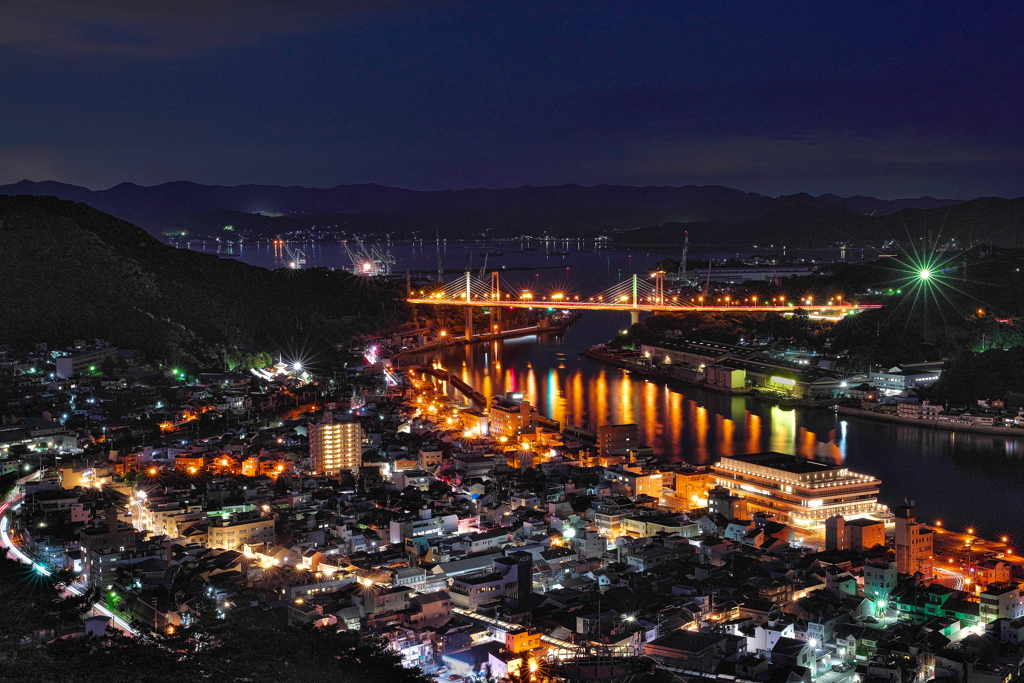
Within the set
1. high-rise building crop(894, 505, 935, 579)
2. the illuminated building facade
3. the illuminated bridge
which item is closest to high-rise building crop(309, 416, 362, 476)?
the illuminated building facade

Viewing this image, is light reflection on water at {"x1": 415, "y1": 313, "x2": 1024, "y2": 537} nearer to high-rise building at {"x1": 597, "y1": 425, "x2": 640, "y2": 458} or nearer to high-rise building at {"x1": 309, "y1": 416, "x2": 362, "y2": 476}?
high-rise building at {"x1": 597, "y1": 425, "x2": 640, "y2": 458}

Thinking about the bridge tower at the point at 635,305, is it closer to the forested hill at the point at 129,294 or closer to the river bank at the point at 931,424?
the forested hill at the point at 129,294

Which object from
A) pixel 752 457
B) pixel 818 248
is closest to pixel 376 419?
pixel 752 457

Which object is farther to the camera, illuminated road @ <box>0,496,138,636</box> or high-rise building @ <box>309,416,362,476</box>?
high-rise building @ <box>309,416,362,476</box>

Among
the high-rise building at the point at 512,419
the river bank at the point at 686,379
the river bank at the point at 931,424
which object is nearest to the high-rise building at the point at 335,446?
the high-rise building at the point at 512,419

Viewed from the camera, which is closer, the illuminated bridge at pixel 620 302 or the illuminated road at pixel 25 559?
the illuminated road at pixel 25 559

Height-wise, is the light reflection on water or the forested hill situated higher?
the forested hill

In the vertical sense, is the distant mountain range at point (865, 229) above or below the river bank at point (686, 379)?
above
